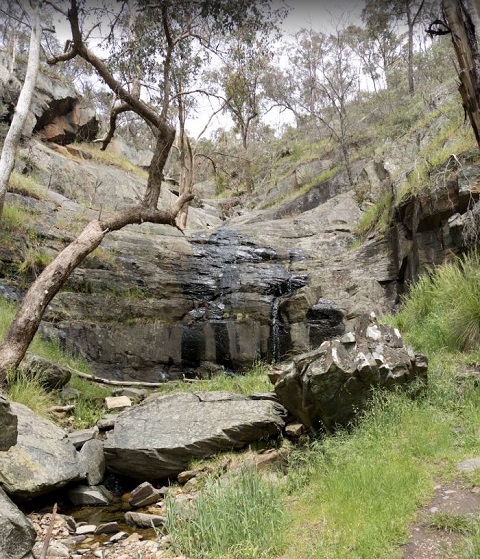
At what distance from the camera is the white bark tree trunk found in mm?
9461

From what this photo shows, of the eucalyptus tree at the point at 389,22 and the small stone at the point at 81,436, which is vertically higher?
the eucalyptus tree at the point at 389,22

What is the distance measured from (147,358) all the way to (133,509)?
5006mm

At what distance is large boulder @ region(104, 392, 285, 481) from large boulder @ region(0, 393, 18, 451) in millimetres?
2072

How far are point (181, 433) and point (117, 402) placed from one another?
2055 millimetres

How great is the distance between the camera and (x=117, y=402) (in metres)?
7.30

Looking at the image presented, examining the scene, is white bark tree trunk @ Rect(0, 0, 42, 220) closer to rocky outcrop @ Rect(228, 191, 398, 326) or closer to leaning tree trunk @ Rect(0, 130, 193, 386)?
leaning tree trunk @ Rect(0, 130, 193, 386)

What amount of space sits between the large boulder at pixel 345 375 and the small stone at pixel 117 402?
295cm

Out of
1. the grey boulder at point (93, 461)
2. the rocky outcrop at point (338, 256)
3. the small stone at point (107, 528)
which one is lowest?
the small stone at point (107, 528)

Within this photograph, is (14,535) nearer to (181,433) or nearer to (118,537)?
(118,537)

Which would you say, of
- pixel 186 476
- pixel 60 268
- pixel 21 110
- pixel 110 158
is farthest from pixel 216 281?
pixel 110 158

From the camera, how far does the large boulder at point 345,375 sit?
16.4 ft

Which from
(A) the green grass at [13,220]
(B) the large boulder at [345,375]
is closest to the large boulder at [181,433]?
(B) the large boulder at [345,375]

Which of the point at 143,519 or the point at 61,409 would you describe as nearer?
the point at 143,519

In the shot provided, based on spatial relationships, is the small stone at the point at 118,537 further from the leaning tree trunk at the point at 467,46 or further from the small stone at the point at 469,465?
the leaning tree trunk at the point at 467,46
